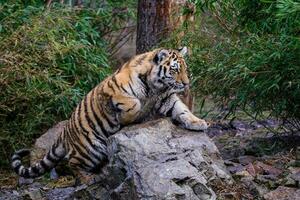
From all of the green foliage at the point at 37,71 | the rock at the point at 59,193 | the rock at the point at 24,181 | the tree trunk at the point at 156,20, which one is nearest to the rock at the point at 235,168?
the rock at the point at 59,193

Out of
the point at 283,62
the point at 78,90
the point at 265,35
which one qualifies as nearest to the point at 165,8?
the point at 78,90

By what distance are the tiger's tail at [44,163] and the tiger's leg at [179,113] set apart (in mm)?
1187

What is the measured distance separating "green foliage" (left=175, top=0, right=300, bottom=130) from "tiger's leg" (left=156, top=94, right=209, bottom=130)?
1.81ft

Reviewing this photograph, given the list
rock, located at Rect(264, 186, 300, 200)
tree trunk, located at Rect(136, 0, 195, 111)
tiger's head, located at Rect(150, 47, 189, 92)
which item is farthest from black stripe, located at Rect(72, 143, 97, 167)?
tree trunk, located at Rect(136, 0, 195, 111)

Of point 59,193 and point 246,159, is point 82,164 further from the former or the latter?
point 246,159

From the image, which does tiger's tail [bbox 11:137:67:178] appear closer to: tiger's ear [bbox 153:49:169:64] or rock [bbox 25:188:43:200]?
rock [bbox 25:188:43:200]

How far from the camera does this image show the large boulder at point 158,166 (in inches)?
170

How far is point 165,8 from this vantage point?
25.1 feet

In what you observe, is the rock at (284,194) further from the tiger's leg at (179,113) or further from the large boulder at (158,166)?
the tiger's leg at (179,113)

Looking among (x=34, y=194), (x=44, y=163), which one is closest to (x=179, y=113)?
(x=34, y=194)

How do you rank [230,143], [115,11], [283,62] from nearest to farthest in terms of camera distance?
[283,62]
[230,143]
[115,11]

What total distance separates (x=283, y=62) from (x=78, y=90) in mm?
2596

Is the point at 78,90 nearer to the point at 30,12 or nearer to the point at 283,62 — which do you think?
the point at 30,12

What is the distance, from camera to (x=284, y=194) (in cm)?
455
